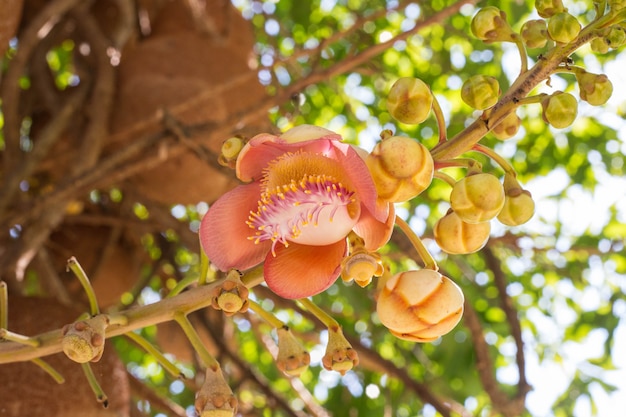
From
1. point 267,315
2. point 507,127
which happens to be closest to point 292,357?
point 267,315

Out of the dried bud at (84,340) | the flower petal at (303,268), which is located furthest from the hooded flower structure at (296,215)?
the dried bud at (84,340)

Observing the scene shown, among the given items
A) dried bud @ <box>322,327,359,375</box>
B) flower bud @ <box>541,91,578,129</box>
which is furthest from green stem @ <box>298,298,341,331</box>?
flower bud @ <box>541,91,578,129</box>

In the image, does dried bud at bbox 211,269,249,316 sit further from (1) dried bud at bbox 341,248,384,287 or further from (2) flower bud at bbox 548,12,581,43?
(2) flower bud at bbox 548,12,581,43

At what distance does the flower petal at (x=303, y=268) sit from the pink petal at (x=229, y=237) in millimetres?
20

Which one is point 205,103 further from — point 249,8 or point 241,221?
point 241,221

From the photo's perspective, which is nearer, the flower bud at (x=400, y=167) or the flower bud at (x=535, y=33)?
the flower bud at (x=400, y=167)

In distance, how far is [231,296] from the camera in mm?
611

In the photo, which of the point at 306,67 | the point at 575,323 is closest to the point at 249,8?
the point at 306,67

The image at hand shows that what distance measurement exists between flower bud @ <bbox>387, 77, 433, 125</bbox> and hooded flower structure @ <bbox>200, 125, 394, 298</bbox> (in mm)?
56

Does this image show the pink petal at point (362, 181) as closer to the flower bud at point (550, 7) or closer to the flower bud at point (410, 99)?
the flower bud at point (410, 99)

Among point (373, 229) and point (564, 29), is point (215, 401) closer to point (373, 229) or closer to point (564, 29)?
point (373, 229)

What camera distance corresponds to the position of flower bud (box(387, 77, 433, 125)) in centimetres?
68

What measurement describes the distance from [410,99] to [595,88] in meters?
0.14

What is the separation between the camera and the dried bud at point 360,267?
0.62 meters
